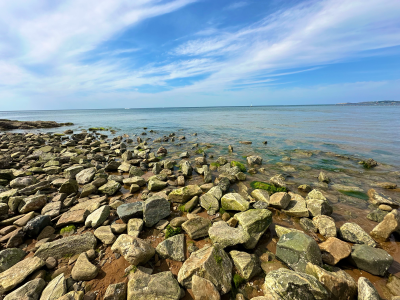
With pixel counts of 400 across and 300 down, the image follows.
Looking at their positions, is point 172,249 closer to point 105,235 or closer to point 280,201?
point 105,235

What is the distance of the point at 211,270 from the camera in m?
3.63

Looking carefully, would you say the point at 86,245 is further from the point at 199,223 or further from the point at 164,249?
the point at 199,223

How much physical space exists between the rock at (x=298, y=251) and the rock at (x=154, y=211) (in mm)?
3552

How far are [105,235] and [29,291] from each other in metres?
1.72

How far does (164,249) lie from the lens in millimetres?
4445

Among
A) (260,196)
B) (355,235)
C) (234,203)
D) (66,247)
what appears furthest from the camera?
(260,196)

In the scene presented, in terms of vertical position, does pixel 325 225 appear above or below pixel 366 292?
below

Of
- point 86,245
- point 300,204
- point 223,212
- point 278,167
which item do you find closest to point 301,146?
point 278,167

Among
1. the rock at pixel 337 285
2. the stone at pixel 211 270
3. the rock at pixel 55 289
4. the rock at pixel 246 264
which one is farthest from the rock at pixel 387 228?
the rock at pixel 55 289

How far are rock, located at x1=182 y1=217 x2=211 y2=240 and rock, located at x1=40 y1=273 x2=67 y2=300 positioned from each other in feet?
9.44

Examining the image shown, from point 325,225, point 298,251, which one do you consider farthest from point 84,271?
point 325,225

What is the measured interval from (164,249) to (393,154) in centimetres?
1979

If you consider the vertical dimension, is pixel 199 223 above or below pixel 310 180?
above

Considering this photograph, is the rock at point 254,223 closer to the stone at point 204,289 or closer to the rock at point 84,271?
the stone at point 204,289
